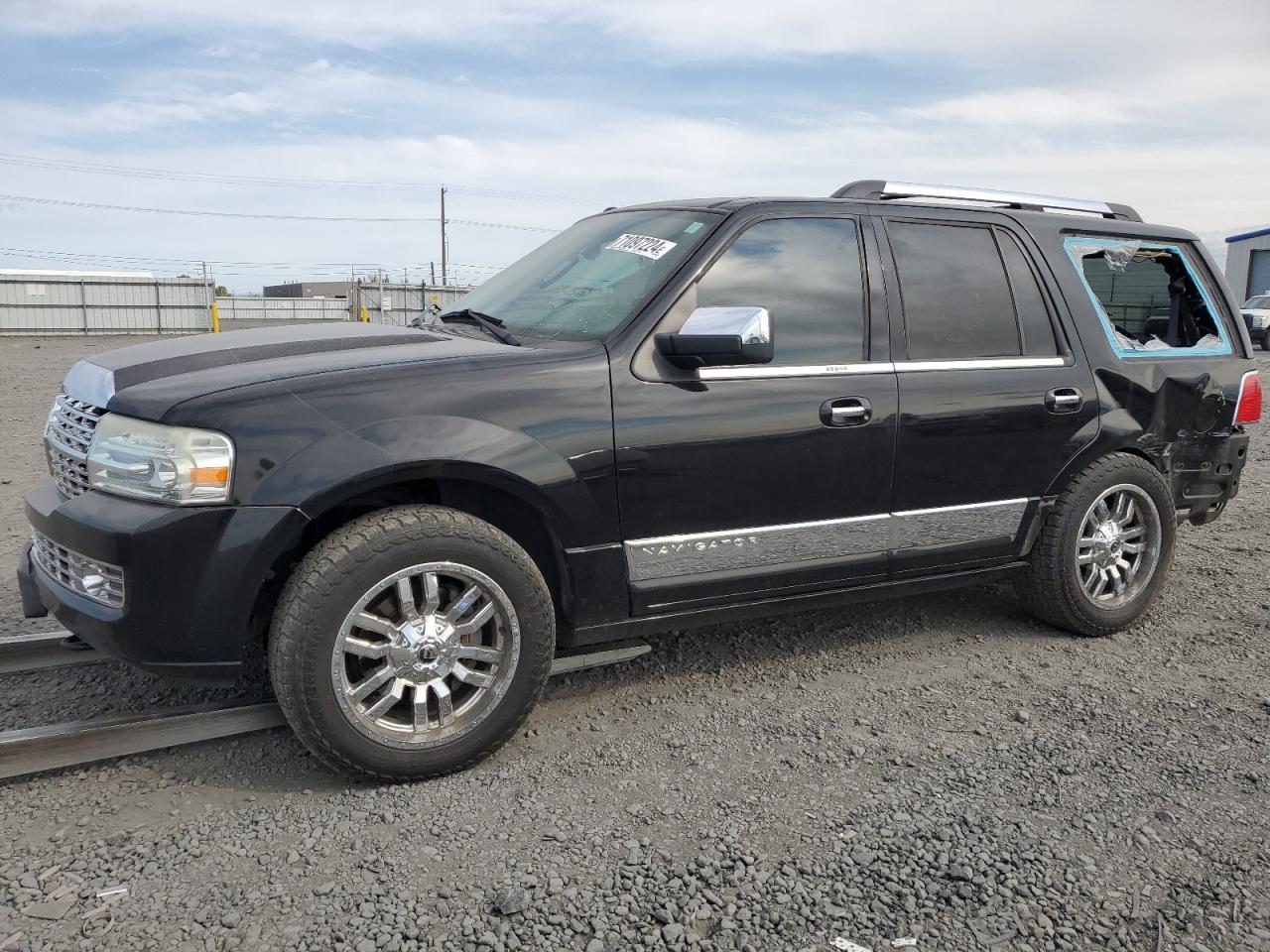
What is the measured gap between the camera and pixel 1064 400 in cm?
433

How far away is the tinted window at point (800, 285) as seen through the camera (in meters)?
3.71

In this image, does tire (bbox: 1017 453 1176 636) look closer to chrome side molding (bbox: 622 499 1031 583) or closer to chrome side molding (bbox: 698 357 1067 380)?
chrome side molding (bbox: 622 499 1031 583)

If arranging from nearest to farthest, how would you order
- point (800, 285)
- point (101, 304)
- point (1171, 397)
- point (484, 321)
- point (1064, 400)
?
point (800, 285) → point (484, 321) → point (1064, 400) → point (1171, 397) → point (101, 304)

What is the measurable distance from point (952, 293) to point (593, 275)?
1.45m

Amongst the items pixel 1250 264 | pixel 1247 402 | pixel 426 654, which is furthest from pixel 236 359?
pixel 1250 264

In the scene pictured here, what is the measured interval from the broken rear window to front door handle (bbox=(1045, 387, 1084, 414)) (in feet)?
1.82

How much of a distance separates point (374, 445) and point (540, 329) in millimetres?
975

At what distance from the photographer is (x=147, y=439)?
2.93 m

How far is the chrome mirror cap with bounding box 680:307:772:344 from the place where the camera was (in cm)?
337

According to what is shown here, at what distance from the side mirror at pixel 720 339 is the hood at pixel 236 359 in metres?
0.48

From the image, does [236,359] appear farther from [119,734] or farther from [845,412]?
[845,412]

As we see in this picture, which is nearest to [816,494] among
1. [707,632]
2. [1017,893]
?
[707,632]

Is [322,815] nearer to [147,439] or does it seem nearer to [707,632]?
[147,439]

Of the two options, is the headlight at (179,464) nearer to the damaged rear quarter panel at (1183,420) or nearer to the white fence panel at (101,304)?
the damaged rear quarter panel at (1183,420)
